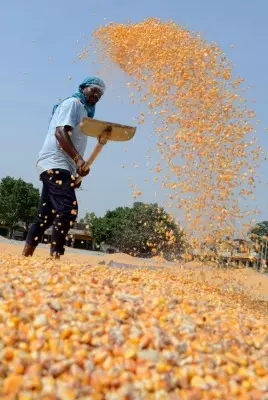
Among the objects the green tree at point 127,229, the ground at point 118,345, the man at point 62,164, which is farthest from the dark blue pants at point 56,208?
the green tree at point 127,229

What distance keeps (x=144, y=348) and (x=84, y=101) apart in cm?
305

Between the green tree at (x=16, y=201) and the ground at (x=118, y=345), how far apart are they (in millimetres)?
35384

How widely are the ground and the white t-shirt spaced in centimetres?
178

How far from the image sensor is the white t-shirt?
430 centimetres

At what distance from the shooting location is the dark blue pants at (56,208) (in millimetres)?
4094

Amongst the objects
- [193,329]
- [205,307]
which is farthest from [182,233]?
[193,329]

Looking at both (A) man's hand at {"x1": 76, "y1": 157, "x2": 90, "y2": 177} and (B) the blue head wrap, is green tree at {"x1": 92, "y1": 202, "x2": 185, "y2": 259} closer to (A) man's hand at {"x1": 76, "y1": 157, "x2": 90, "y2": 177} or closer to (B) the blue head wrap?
(B) the blue head wrap

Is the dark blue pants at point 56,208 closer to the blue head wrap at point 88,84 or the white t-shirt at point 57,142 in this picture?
the white t-shirt at point 57,142

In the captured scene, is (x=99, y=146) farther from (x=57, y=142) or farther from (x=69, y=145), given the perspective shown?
(x=57, y=142)

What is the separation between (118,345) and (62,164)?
2592 mm

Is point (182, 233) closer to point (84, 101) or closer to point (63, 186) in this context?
point (63, 186)

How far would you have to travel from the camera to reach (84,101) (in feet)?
14.9

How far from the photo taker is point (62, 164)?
430 centimetres

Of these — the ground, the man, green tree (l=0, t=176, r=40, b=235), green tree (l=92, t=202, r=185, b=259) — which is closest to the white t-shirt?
the man
